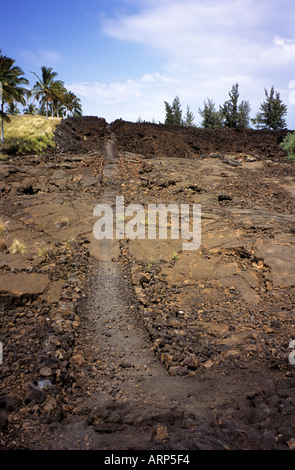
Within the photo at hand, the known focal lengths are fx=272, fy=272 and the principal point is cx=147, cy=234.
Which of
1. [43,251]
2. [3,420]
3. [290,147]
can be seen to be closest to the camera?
[3,420]

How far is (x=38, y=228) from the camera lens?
11.4 m

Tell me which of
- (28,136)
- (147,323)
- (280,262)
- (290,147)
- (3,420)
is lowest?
(147,323)

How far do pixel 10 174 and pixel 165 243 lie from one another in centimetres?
1197

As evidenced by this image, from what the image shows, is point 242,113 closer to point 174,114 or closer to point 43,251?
point 174,114

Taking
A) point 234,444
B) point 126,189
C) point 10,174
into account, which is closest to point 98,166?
point 126,189

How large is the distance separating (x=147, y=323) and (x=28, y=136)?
24194 millimetres

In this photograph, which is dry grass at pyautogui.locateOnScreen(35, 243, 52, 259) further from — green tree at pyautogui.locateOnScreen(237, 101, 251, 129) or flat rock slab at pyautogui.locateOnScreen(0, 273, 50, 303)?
green tree at pyautogui.locateOnScreen(237, 101, 251, 129)

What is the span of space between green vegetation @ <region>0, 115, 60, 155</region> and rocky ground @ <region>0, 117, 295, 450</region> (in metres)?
8.28

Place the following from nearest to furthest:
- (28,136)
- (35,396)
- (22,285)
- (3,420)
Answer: (3,420) → (35,396) → (22,285) → (28,136)

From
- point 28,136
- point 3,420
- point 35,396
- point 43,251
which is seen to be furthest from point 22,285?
point 28,136

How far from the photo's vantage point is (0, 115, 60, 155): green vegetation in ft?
75.3

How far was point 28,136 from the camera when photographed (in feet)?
81.6

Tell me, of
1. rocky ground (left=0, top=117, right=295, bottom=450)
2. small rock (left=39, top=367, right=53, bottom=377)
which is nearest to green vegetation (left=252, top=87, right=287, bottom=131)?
rocky ground (left=0, top=117, right=295, bottom=450)

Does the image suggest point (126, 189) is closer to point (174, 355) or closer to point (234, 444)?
point (174, 355)
